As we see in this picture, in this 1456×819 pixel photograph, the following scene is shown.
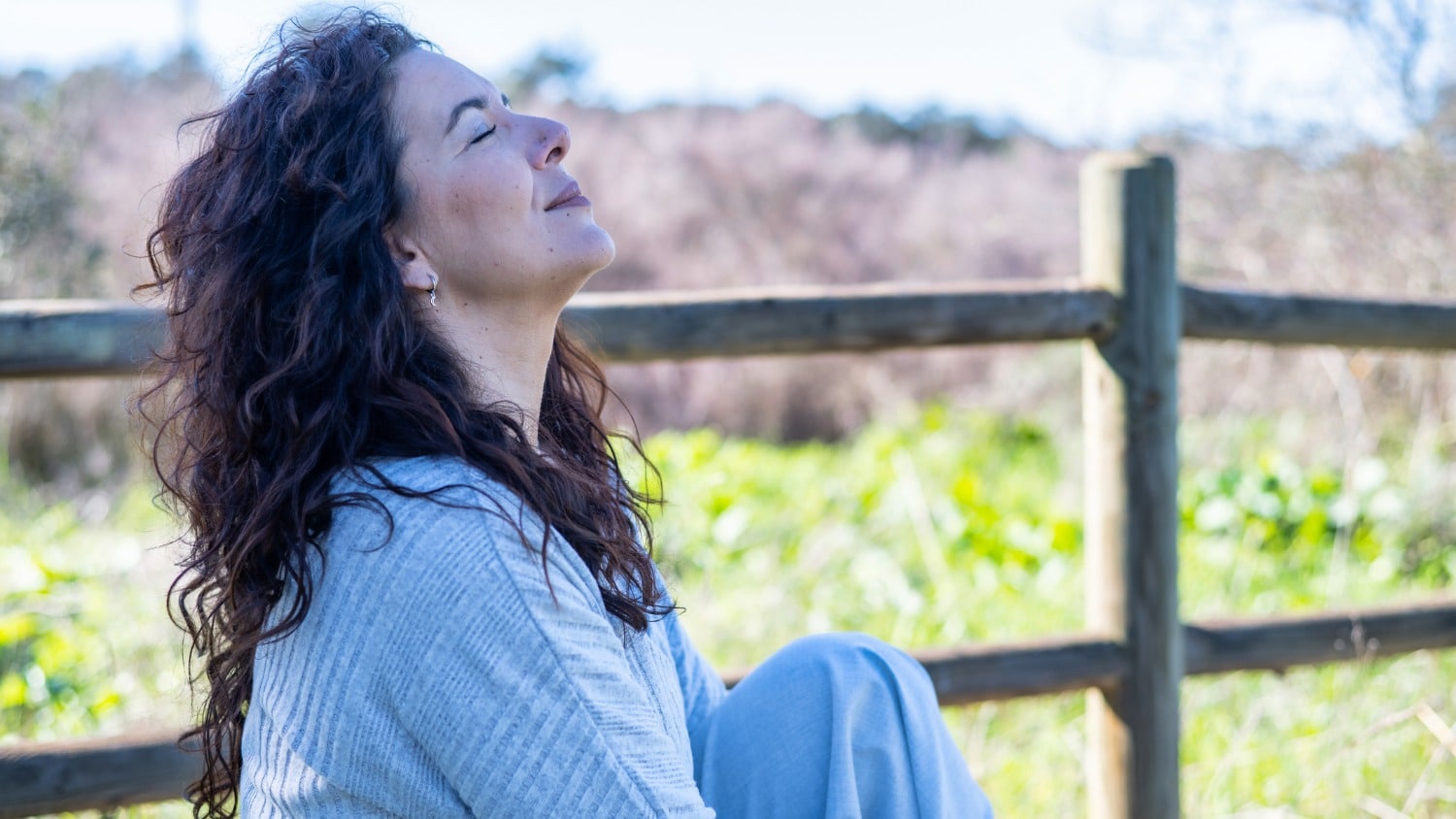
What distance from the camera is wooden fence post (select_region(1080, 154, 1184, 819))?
2.21 m

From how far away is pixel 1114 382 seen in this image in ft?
7.29

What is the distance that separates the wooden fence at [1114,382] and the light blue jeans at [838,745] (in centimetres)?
59

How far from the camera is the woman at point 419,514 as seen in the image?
106cm

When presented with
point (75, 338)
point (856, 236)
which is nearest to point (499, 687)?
point (75, 338)

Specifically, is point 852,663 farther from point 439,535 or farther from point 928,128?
point 928,128

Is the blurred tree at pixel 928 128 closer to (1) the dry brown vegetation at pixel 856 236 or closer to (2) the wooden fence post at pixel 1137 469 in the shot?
(1) the dry brown vegetation at pixel 856 236

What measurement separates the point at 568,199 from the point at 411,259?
0.20 metres

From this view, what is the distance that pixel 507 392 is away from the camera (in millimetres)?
1353

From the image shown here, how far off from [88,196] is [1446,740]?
21.6ft

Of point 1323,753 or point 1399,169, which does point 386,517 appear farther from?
point 1399,169

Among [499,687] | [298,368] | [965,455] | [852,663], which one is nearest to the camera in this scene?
[499,687]

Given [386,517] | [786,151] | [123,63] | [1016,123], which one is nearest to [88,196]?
[123,63]

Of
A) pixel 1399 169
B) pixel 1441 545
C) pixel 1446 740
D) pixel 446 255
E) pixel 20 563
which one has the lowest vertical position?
pixel 1441 545

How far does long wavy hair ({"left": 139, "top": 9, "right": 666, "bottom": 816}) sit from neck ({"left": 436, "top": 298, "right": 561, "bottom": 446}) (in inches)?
1.1
